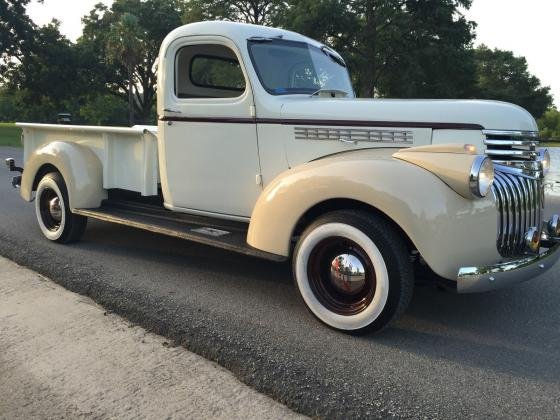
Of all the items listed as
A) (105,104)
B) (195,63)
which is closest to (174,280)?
(195,63)

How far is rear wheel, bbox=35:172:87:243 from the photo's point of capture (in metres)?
4.98

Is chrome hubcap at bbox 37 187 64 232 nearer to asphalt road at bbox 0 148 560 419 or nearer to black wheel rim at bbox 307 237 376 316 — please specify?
asphalt road at bbox 0 148 560 419

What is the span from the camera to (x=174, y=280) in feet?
13.4

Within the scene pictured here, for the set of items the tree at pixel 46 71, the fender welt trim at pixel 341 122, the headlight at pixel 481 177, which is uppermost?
the tree at pixel 46 71

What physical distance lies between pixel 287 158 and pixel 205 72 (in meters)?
1.59

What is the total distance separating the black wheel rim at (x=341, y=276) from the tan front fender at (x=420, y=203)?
0.30 metres

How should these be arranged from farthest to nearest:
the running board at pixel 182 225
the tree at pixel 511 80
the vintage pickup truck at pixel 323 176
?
the tree at pixel 511 80 < the running board at pixel 182 225 < the vintage pickup truck at pixel 323 176

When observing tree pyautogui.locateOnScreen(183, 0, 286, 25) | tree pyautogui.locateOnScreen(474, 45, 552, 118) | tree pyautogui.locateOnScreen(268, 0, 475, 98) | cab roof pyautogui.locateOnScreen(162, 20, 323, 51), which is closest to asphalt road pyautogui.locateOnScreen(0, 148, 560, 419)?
cab roof pyautogui.locateOnScreen(162, 20, 323, 51)

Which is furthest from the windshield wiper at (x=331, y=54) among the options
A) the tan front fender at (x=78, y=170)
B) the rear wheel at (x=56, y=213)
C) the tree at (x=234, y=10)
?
the tree at (x=234, y=10)

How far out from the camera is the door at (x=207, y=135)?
3895 millimetres

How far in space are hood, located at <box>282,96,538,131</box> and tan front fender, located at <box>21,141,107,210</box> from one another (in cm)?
233

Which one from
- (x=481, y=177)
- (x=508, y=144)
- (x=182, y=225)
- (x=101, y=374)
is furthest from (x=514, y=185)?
(x=101, y=374)

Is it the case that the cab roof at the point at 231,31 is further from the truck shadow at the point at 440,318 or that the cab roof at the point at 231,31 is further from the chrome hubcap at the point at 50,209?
the chrome hubcap at the point at 50,209

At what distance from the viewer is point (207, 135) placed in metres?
4.05
